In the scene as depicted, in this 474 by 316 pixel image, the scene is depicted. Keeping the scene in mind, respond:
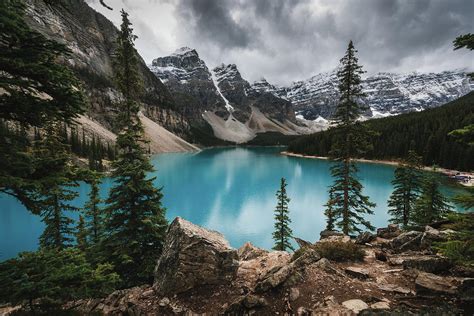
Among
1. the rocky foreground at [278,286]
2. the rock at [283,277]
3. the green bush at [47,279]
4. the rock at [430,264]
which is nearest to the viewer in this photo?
the green bush at [47,279]

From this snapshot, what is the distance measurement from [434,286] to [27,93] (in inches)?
429

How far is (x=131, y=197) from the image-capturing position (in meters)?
12.0

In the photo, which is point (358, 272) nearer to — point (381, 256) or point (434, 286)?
point (434, 286)

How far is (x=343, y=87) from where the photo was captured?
17609 mm

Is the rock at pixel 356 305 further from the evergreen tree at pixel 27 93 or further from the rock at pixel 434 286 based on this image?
the evergreen tree at pixel 27 93

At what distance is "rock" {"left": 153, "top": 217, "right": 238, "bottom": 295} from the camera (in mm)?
8203

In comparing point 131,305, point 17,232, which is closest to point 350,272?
point 131,305

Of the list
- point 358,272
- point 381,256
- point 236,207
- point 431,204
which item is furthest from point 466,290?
point 236,207

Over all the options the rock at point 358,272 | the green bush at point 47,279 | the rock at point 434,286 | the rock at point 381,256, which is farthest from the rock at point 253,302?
the rock at point 381,256

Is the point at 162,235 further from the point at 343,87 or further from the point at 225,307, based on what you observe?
the point at 343,87

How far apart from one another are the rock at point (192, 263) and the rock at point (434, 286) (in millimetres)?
5499

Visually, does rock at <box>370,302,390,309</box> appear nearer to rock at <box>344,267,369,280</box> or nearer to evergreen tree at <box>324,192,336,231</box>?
rock at <box>344,267,369,280</box>

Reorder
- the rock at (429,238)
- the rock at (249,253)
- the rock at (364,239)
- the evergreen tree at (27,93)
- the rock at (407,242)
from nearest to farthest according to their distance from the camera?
the evergreen tree at (27,93), the rock at (429,238), the rock at (407,242), the rock at (364,239), the rock at (249,253)

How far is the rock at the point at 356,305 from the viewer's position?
20.4 ft
